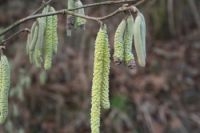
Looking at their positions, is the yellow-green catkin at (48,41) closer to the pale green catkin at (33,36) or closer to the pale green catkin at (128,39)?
the pale green catkin at (33,36)

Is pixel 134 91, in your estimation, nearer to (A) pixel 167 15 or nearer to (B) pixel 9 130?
(A) pixel 167 15

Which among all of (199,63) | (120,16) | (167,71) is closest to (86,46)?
(120,16)

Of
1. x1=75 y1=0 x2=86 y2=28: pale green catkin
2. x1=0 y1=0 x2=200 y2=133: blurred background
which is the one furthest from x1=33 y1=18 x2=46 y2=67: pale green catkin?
x1=0 y1=0 x2=200 y2=133: blurred background

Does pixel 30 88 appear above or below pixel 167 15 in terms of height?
below

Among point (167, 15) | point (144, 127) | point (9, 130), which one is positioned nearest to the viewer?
point (9, 130)

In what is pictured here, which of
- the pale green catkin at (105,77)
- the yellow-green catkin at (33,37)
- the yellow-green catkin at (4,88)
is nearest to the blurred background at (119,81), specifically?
the yellow-green catkin at (33,37)

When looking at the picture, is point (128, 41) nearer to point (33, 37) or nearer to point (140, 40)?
point (140, 40)
